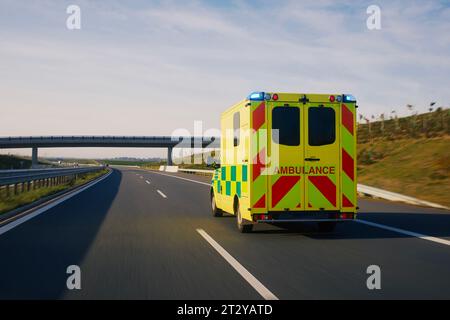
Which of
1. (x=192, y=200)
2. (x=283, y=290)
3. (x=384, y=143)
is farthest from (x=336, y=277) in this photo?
(x=384, y=143)

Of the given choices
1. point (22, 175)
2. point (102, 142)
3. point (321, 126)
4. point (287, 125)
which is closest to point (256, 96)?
point (287, 125)

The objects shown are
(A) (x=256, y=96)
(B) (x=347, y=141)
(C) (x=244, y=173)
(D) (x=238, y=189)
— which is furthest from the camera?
(D) (x=238, y=189)

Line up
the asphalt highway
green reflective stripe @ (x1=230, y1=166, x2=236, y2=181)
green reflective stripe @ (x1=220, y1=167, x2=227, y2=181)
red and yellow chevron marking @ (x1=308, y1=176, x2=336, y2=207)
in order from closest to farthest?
1. the asphalt highway
2. red and yellow chevron marking @ (x1=308, y1=176, x2=336, y2=207)
3. green reflective stripe @ (x1=230, y1=166, x2=236, y2=181)
4. green reflective stripe @ (x1=220, y1=167, x2=227, y2=181)

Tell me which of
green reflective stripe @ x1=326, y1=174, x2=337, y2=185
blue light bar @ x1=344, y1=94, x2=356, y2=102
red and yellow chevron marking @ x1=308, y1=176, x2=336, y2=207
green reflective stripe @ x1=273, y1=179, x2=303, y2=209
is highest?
blue light bar @ x1=344, y1=94, x2=356, y2=102

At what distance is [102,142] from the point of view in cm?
8825

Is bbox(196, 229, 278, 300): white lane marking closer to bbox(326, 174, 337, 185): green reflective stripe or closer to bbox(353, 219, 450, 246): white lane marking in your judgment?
bbox(326, 174, 337, 185): green reflective stripe

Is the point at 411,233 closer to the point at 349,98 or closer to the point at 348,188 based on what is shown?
the point at 348,188

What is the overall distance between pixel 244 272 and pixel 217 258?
1.08 metres

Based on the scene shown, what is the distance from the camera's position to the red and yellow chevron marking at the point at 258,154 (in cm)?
975

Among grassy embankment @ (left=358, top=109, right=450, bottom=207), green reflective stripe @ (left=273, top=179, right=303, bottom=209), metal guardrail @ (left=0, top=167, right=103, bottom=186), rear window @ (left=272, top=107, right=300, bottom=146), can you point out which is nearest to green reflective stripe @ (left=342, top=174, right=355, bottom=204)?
green reflective stripe @ (left=273, top=179, right=303, bottom=209)

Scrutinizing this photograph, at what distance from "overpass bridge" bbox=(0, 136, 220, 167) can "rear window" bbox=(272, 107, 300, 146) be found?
72467 mm

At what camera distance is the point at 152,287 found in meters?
6.31

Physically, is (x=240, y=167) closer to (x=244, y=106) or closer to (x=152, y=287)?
(x=244, y=106)

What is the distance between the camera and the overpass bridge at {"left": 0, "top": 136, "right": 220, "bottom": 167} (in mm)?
83713
